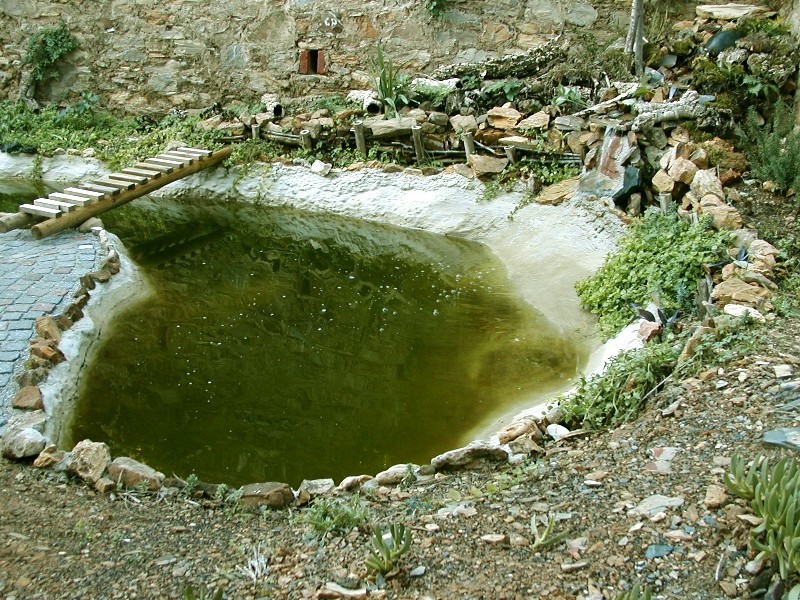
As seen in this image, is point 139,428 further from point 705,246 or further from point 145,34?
point 145,34

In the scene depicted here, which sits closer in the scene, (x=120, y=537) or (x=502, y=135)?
(x=120, y=537)

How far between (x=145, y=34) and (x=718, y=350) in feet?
32.9

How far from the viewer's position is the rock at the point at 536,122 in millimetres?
9258

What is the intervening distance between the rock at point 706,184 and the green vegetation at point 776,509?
169 inches

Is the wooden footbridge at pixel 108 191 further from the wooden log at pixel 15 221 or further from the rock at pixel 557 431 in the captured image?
the rock at pixel 557 431

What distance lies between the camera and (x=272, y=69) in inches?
452

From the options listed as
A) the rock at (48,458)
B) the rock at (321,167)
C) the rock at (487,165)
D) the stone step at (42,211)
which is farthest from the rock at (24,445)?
the rock at (487,165)

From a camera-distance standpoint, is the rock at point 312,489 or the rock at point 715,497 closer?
the rock at point 715,497

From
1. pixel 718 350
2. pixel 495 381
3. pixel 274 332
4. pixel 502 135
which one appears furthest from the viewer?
pixel 502 135

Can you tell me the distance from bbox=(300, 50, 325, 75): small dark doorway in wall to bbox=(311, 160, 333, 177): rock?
7.18ft

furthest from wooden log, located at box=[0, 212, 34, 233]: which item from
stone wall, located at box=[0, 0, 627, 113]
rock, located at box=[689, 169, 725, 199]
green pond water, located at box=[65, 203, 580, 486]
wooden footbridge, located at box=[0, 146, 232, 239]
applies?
rock, located at box=[689, 169, 725, 199]

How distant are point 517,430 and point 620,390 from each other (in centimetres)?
75

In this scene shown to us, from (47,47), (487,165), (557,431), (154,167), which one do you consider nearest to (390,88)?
(487,165)

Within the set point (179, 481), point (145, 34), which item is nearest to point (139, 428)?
point (179, 481)
